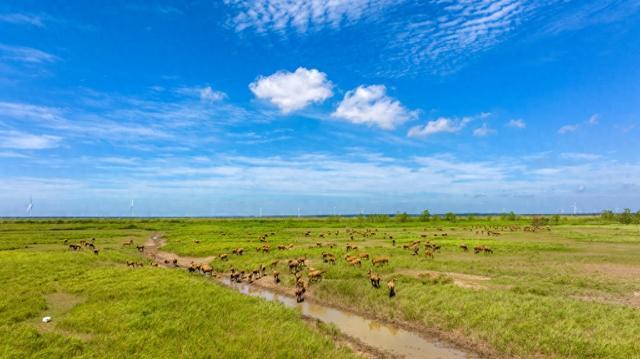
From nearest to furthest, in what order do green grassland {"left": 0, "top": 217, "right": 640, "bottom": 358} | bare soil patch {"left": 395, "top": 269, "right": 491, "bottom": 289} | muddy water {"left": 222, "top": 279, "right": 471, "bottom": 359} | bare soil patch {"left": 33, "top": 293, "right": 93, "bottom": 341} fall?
green grassland {"left": 0, "top": 217, "right": 640, "bottom": 358}, bare soil patch {"left": 33, "top": 293, "right": 93, "bottom": 341}, muddy water {"left": 222, "top": 279, "right": 471, "bottom": 359}, bare soil patch {"left": 395, "top": 269, "right": 491, "bottom": 289}

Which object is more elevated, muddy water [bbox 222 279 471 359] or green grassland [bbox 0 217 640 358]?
green grassland [bbox 0 217 640 358]

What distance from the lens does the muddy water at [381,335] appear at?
47.4ft

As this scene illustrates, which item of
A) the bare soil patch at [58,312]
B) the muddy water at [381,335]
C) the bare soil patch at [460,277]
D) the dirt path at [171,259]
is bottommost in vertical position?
the muddy water at [381,335]

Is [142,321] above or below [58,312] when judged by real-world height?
above

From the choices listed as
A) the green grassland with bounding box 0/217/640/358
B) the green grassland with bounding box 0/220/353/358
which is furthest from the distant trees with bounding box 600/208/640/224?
the green grassland with bounding box 0/220/353/358

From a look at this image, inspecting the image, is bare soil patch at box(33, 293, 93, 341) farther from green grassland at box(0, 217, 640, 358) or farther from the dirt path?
the dirt path

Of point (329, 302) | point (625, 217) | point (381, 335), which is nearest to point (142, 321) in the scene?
point (381, 335)

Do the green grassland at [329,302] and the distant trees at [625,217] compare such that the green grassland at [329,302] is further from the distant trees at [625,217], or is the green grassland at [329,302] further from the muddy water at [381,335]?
the distant trees at [625,217]

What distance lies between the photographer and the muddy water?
47.4 ft

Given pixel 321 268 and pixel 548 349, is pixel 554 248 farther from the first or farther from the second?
pixel 548 349

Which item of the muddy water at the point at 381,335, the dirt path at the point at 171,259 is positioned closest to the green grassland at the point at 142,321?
the muddy water at the point at 381,335

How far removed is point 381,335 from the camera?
16469 mm

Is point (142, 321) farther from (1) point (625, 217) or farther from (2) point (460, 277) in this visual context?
(1) point (625, 217)

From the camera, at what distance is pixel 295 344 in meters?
13.9
